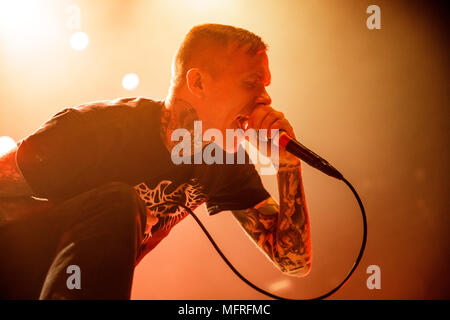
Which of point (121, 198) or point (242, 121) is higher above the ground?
point (242, 121)

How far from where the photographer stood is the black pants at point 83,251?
0.47 meters

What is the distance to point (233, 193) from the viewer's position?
3.82 ft

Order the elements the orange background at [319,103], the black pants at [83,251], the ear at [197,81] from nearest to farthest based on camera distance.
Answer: the black pants at [83,251], the ear at [197,81], the orange background at [319,103]

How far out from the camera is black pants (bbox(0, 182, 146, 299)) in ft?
1.55

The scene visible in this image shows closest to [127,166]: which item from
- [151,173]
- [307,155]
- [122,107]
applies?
[151,173]

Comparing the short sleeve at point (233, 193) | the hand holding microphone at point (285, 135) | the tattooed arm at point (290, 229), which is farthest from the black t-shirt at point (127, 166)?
the hand holding microphone at point (285, 135)

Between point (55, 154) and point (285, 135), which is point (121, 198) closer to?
point (55, 154)

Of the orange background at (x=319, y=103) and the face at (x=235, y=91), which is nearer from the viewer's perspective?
the face at (x=235, y=91)

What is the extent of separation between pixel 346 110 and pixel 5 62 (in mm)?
1626

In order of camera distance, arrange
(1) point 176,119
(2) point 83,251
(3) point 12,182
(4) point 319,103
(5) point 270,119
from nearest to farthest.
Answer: (2) point 83,251 → (3) point 12,182 → (5) point 270,119 → (1) point 176,119 → (4) point 319,103

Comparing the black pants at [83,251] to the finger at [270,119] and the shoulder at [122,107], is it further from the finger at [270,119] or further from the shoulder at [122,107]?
the finger at [270,119]

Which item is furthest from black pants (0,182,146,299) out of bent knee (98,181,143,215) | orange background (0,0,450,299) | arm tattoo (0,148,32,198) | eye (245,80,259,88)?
orange background (0,0,450,299)

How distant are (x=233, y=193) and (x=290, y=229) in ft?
0.79

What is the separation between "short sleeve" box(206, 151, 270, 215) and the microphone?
1.03ft
